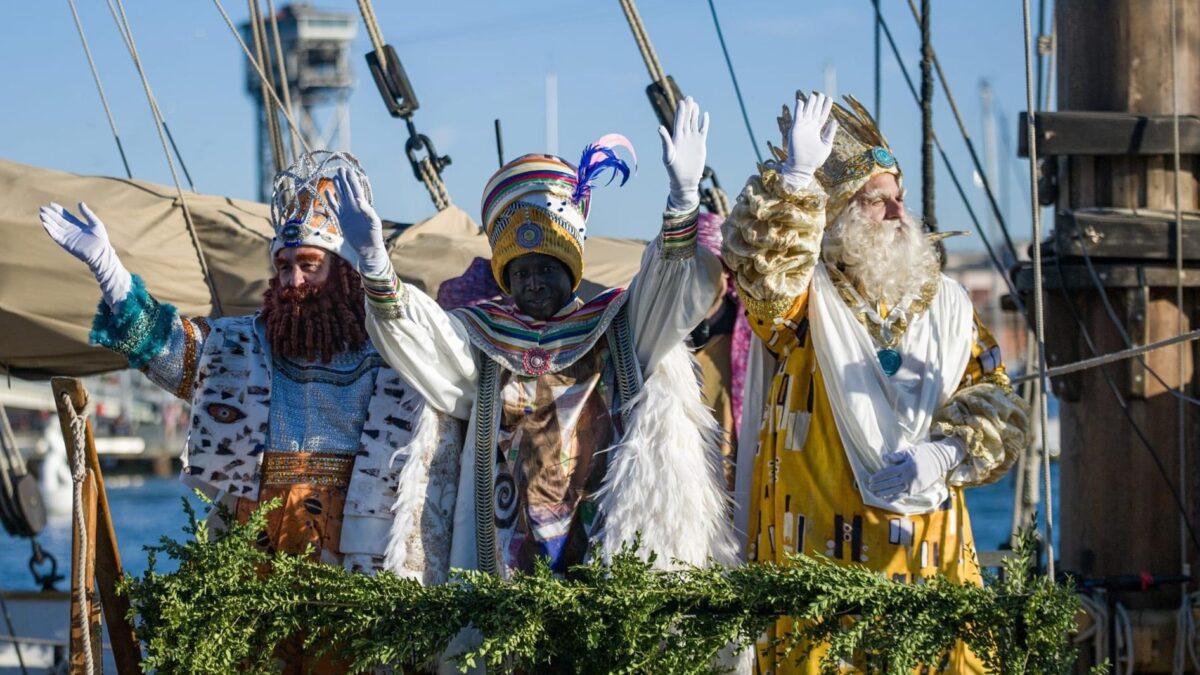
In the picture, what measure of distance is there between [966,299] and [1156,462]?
1.11 metres

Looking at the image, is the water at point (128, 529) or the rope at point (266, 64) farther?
the water at point (128, 529)

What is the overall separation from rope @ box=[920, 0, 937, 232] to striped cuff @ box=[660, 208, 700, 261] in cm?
168

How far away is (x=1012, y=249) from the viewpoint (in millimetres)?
4711

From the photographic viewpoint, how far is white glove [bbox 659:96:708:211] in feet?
10.3

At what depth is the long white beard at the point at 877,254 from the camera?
3.39 m

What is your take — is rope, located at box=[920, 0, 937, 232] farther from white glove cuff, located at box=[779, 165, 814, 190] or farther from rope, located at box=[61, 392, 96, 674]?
rope, located at box=[61, 392, 96, 674]

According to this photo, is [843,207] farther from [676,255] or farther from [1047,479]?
[1047,479]

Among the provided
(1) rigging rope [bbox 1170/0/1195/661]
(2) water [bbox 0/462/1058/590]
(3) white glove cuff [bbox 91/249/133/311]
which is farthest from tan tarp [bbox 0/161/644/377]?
(2) water [bbox 0/462/1058/590]

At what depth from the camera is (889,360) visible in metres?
3.37

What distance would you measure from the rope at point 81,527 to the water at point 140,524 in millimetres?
3556

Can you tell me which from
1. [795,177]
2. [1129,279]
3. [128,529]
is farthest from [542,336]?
[128,529]

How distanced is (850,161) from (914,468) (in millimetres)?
677

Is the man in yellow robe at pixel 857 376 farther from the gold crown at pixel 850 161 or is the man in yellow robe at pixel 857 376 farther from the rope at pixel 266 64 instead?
the rope at pixel 266 64

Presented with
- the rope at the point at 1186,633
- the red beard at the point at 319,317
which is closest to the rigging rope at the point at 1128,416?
the rope at the point at 1186,633
